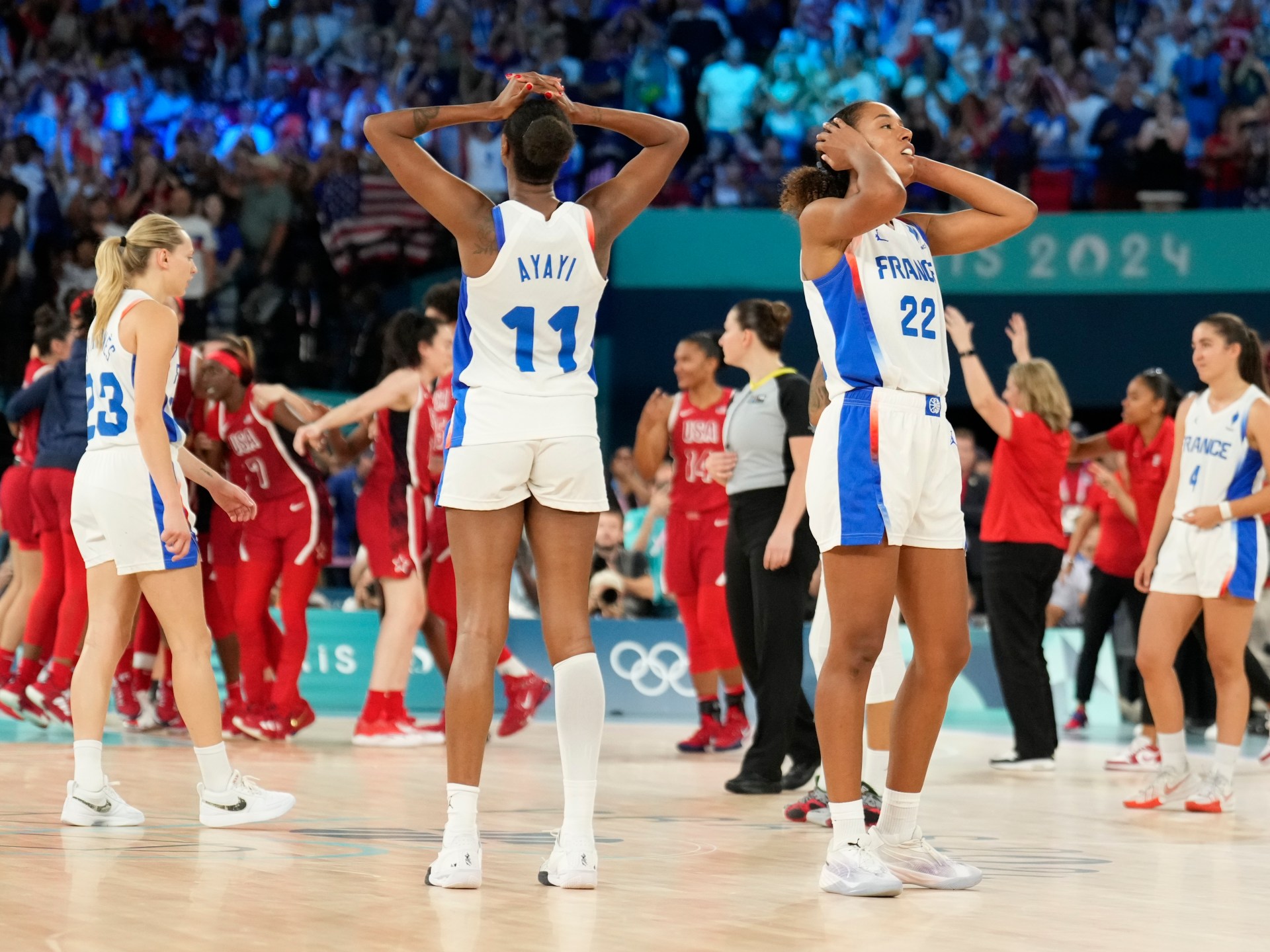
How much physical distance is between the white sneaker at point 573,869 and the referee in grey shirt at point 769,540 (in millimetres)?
2184

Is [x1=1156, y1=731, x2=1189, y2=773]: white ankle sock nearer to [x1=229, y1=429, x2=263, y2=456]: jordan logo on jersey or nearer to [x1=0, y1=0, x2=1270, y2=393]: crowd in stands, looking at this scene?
[x1=229, y1=429, x2=263, y2=456]: jordan logo on jersey

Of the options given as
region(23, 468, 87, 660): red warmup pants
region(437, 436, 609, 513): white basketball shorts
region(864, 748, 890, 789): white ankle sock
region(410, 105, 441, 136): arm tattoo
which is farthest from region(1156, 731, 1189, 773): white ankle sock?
region(23, 468, 87, 660): red warmup pants

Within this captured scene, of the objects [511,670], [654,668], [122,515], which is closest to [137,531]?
[122,515]

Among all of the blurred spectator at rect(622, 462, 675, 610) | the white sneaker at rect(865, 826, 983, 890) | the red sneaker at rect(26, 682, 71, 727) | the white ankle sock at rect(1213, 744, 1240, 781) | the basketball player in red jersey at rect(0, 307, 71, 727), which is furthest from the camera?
the blurred spectator at rect(622, 462, 675, 610)

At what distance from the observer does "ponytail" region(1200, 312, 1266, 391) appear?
6336 mm

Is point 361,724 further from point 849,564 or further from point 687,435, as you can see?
point 849,564

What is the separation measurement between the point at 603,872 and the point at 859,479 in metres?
1.31

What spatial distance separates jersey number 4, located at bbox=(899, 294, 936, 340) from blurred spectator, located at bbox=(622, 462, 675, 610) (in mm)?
6461

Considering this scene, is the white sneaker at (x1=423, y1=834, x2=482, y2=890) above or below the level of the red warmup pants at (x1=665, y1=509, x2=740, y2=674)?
below

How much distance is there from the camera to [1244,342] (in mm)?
6363

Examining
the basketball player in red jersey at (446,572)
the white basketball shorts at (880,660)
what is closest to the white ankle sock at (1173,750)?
the white basketball shorts at (880,660)

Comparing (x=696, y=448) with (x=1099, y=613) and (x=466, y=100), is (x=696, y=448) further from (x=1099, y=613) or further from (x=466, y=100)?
(x=466, y=100)

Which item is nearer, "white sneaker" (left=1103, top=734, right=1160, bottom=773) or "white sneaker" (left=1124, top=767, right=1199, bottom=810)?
"white sneaker" (left=1124, top=767, right=1199, bottom=810)

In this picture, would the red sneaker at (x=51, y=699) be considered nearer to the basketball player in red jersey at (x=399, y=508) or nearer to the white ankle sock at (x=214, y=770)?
the basketball player in red jersey at (x=399, y=508)
